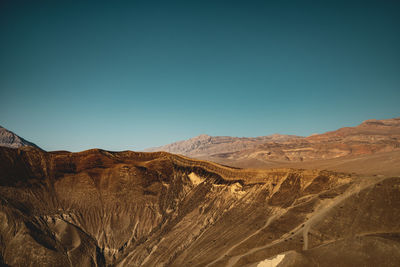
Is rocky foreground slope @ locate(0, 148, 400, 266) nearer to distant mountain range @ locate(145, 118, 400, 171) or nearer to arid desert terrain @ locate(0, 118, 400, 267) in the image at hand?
arid desert terrain @ locate(0, 118, 400, 267)

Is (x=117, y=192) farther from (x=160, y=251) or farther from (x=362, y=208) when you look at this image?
(x=362, y=208)

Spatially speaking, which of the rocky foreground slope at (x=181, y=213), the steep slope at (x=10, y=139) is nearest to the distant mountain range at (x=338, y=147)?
the rocky foreground slope at (x=181, y=213)

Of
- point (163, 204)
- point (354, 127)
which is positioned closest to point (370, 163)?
point (163, 204)

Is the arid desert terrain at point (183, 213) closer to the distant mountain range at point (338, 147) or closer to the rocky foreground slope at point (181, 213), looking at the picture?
the rocky foreground slope at point (181, 213)

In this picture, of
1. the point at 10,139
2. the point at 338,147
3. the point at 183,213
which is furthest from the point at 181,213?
the point at 10,139

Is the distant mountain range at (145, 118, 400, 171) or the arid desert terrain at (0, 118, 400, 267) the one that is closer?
the arid desert terrain at (0, 118, 400, 267)

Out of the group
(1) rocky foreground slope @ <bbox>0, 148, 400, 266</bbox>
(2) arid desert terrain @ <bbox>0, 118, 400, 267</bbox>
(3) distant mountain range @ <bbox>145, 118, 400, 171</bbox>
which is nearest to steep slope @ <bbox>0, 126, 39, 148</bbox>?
(2) arid desert terrain @ <bbox>0, 118, 400, 267</bbox>

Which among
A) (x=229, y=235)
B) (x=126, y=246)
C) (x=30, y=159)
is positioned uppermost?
(x=30, y=159)

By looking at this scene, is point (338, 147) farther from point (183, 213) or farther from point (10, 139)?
point (10, 139)
